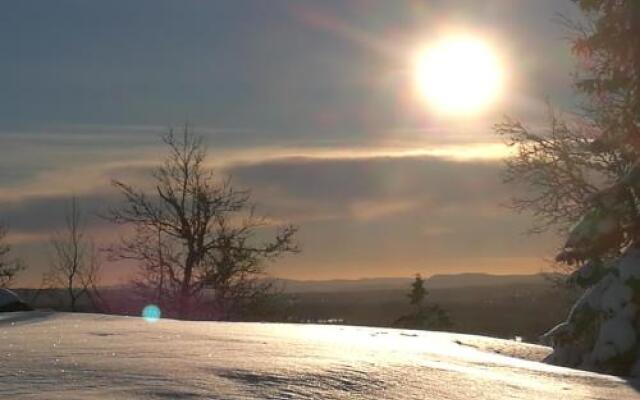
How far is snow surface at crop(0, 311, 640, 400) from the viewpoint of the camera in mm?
3980

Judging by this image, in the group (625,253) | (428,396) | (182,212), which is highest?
(182,212)

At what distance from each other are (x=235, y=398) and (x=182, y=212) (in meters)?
25.8

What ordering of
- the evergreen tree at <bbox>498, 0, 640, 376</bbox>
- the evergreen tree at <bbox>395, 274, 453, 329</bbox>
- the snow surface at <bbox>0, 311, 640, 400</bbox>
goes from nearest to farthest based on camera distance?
the snow surface at <bbox>0, 311, 640, 400</bbox> < the evergreen tree at <bbox>498, 0, 640, 376</bbox> < the evergreen tree at <bbox>395, 274, 453, 329</bbox>

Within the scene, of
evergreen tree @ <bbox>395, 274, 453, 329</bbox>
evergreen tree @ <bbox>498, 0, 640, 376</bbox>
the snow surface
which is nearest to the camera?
the snow surface

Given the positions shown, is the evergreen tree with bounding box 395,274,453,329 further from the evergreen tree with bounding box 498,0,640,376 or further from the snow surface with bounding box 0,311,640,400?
the snow surface with bounding box 0,311,640,400

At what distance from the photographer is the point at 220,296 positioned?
1141 inches

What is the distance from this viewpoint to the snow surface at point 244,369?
3980 millimetres

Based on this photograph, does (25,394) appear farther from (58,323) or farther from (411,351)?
(58,323)

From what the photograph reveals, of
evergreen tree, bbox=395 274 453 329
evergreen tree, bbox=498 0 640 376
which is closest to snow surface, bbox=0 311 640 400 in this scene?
evergreen tree, bbox=498 0 640 376

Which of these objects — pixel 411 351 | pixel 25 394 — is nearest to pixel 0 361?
pixel 25 394

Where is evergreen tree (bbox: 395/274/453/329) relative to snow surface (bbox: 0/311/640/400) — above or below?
above

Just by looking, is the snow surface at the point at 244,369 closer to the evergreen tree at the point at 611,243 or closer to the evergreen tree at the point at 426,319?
the evergreen tree at the point at 611,243

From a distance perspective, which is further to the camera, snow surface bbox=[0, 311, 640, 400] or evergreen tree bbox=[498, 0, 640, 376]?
evergreen tree bbox=[498, 0, 640, 376]

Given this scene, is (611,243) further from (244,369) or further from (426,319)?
(426,319)
